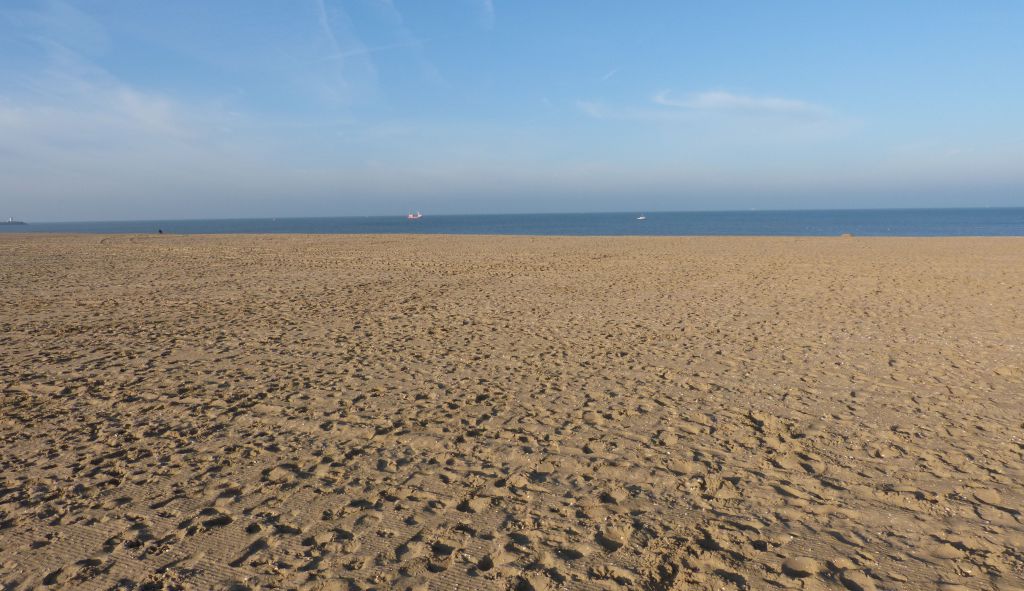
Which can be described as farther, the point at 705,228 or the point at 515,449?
the point at 705,228

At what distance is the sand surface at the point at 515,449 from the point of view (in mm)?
3207

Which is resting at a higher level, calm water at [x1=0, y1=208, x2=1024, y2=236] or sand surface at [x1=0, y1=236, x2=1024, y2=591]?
calm water at [x1=0, y1=208, x2=1024, y2=236]

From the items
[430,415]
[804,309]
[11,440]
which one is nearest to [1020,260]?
[804,309]

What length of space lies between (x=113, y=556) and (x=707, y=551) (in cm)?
343

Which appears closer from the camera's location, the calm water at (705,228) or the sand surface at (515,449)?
the sand surface at (515,449)

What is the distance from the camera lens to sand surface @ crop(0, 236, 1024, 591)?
321cm

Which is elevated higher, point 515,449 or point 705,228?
point 705,228

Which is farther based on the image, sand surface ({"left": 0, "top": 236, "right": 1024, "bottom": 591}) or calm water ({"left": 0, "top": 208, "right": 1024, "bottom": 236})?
calm water ({"left": 0, "top": 208, "right": 1024, "bottom": 236})

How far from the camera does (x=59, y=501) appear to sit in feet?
12.6

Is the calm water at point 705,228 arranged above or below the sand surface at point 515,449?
above

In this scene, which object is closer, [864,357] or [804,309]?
[864,357]

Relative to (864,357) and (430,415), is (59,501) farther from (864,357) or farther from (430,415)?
(864,357)

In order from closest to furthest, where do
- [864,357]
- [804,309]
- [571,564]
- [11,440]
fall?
1. [571,564]
2. [11,440]
3. [864,357]
4. [804,309]

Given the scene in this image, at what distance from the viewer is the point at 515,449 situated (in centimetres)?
468
